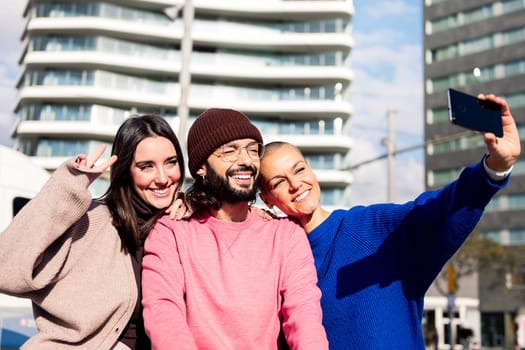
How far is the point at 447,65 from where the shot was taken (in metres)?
68.1

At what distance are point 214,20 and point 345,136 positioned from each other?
49.2ft

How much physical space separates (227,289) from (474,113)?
1196 millimetres

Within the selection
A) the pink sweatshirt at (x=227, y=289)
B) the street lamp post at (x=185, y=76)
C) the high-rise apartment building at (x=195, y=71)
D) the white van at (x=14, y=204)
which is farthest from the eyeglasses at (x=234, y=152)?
the high-rise apartment building at (x=195, y=71)

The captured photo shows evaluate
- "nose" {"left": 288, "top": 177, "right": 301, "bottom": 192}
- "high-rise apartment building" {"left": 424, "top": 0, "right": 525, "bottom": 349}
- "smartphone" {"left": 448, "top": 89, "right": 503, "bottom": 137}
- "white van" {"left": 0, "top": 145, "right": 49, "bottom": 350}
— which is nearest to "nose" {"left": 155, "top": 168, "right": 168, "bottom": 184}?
"nose" {"left": 288, "top": 177, "right": 301, "bottom": 192}

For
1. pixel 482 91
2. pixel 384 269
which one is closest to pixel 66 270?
pixel 384 269

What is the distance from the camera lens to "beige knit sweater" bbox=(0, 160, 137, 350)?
8.78 ft

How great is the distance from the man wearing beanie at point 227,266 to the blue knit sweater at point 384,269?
0.25 meters

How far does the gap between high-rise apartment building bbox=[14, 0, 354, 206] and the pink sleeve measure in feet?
144

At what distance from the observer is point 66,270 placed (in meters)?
2.86

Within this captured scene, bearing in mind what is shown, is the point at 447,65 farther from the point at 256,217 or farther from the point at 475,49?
the point at 256,217

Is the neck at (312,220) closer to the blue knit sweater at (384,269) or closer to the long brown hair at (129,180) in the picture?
the blue knit sweater at (384,269)

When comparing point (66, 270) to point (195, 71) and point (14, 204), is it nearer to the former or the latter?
point (14, 204)

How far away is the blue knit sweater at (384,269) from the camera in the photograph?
292cm

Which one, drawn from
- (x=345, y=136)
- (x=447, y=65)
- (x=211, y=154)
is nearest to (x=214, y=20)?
(x=345, y=136)
